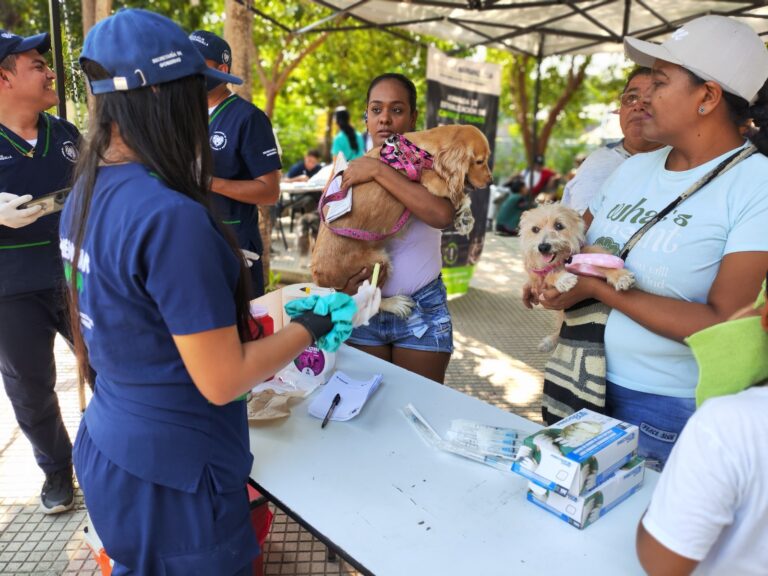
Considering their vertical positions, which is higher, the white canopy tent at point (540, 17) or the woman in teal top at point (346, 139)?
the white canopy tent at point (540, 17)

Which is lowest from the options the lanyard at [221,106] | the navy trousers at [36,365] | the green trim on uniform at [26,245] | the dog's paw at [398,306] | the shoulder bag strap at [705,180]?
the navy trousers at [36,365]

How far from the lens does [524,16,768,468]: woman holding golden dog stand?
149 centimetres

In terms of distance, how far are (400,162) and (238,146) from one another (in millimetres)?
976

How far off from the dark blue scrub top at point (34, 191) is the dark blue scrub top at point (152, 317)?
1.50 metres

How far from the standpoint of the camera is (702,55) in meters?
1.54

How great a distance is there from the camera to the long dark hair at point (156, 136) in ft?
3.71

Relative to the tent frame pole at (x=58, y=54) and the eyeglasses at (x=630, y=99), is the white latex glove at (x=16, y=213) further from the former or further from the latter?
the eyeglasses at (x=630, y=99)

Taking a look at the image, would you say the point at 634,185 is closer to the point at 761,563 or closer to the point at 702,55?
the point at 702,55

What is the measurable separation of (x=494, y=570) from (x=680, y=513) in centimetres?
47

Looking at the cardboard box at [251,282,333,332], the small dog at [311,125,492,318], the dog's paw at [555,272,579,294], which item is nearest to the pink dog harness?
the small dog at [311,125,492,318]

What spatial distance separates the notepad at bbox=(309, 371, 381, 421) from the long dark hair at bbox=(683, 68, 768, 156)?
4.71 feet

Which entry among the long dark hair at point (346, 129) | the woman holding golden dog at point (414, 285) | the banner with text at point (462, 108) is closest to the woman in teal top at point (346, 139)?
the long dark hair at point (346, 129)

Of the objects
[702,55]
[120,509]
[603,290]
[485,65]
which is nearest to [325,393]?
[120,509]

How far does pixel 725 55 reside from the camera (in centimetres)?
152
